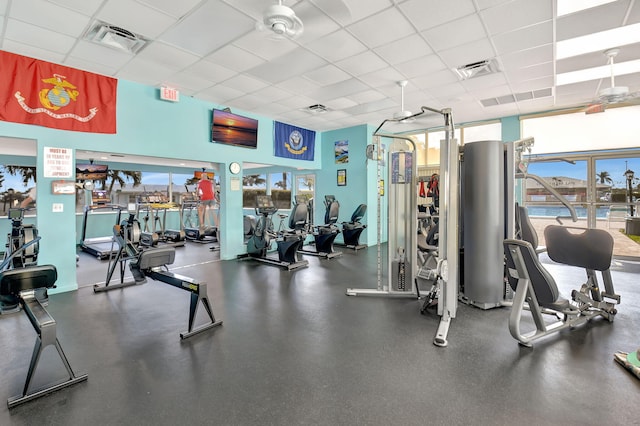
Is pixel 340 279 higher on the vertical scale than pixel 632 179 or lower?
lower

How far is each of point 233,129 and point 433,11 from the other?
444cm

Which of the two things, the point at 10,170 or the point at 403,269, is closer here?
the point at 403,269

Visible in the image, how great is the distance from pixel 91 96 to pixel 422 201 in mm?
7650

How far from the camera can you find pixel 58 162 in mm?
4301

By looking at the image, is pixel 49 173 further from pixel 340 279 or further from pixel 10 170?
pixel 10 170

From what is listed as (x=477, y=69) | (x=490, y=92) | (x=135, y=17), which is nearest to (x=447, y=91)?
(x=490, y=92)

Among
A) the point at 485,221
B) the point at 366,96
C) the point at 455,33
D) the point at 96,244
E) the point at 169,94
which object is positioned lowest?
the point at 96,244

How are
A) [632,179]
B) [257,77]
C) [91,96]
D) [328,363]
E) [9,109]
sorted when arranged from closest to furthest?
[328,363] → [9,109] → [91,96] → [257,77] → [632,179]

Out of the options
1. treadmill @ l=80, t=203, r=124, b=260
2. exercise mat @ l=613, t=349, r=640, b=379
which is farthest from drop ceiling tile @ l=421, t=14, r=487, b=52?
treadmill @ l=80, t=203, r=124, b=260

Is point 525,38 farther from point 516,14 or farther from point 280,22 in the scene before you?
point 280,22

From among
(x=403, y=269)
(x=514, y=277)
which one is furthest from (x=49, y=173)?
(x=514, y=277)

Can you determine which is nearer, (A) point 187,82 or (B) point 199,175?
(A) point 187,82

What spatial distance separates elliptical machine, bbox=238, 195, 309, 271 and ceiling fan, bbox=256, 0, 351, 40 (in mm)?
3448

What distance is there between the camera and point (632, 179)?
20.3 feet
